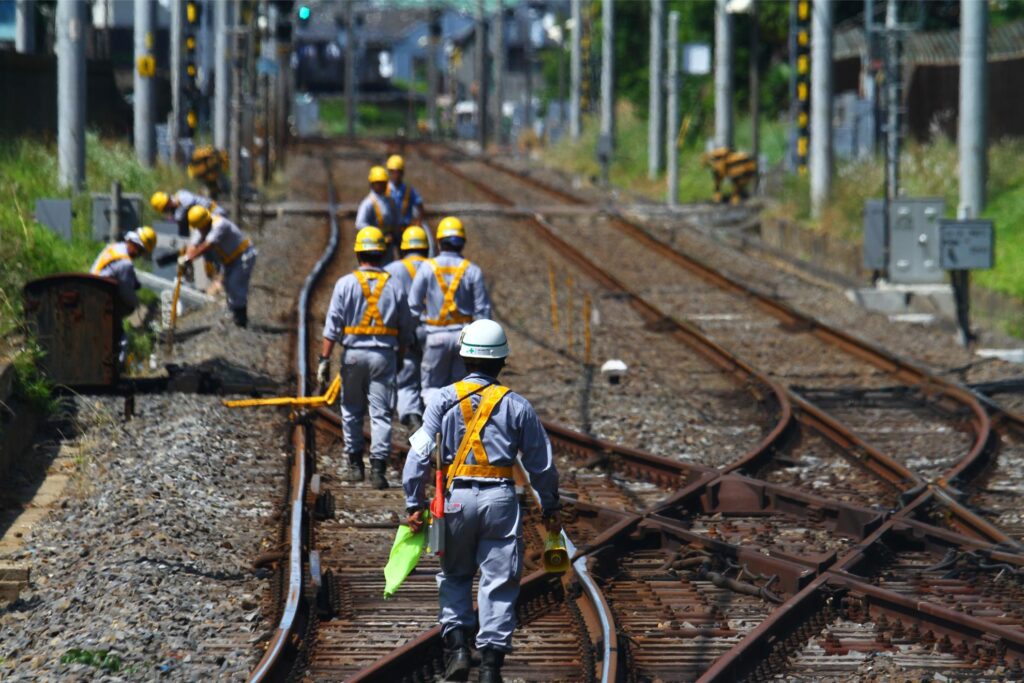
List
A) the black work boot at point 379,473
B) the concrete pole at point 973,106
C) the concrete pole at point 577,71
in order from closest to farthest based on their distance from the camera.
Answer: the black work boot at point 379,473
the concrete pole at point 973,106
the concrete pole at point 577,71

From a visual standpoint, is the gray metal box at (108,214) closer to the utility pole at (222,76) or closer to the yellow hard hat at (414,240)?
the yellow hard hat at (414,240)

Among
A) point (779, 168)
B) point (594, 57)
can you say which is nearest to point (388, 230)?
point (779, 168)

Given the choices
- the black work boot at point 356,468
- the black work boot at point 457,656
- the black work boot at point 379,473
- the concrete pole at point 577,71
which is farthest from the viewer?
the concrete pole at point 577,71

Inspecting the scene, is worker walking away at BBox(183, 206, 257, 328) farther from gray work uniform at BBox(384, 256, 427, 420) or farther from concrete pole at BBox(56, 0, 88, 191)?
gray work uniform at BBox(384, 256, 427, 420)

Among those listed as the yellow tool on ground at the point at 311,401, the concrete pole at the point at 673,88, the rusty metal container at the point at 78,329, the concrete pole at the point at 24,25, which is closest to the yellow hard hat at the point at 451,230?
the yellow tool on ground at the point at 311,401

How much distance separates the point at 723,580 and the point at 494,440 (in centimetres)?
269

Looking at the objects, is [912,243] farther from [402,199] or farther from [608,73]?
[608,73]

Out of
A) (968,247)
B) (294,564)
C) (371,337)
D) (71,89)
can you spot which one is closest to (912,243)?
(968,247)

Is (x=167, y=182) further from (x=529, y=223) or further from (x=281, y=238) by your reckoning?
(x=529, y=223)

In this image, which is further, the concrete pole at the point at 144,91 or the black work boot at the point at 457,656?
the concrete pole at the point at 144,91

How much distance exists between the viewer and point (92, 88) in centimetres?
3522

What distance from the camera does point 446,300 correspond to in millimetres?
12242

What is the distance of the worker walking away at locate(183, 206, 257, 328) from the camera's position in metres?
18.0

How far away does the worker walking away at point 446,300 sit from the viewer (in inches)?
481
